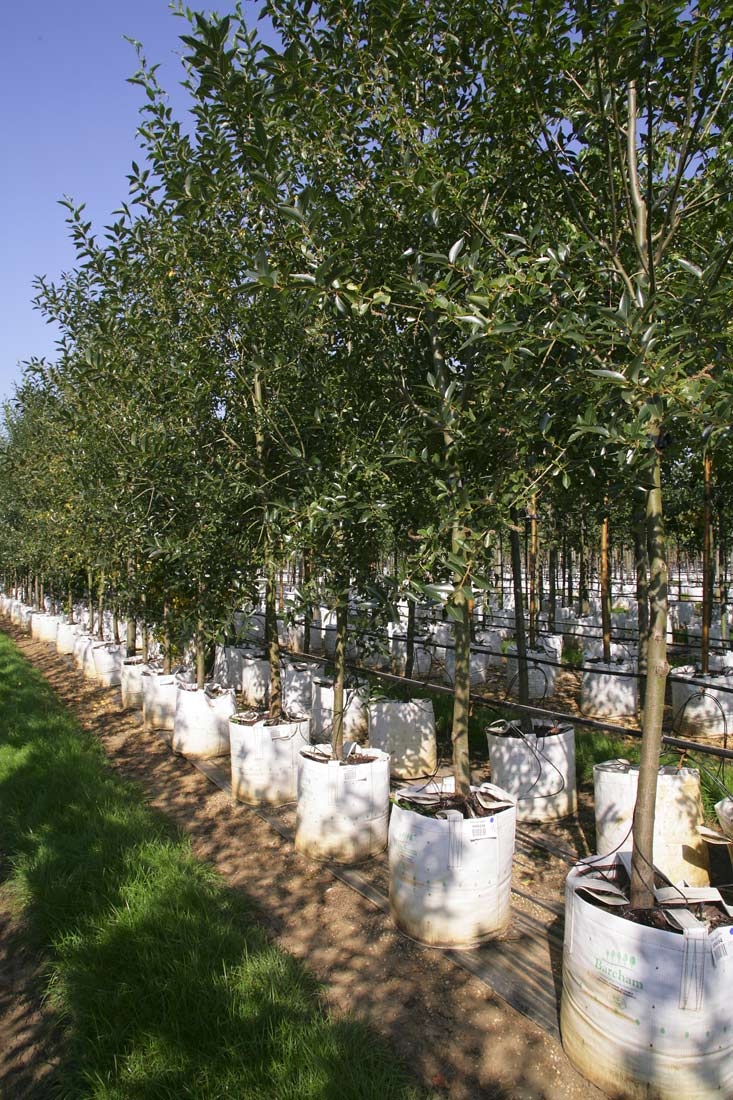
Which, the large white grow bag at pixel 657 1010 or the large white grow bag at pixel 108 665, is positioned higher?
the large white grow bag at pixel 657 1010

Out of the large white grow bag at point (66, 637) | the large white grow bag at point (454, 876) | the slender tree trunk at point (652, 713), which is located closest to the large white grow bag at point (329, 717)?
the large white grow bag at point (454, 876)

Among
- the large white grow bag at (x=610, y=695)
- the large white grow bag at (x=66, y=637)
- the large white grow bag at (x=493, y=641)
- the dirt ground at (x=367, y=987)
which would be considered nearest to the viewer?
the dirt ground at (x=367, y=987)

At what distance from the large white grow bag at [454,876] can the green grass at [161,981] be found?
682 mm

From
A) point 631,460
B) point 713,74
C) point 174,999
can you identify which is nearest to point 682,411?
point 631,460

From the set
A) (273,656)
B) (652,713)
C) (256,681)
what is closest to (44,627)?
(256,681)

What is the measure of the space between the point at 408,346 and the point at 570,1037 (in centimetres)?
357

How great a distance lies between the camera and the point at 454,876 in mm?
3379

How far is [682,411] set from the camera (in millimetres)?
2014

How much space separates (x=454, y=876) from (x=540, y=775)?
6.30 ft

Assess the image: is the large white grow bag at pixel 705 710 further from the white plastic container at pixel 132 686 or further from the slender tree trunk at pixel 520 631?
the white plastic container at pixel 132 686

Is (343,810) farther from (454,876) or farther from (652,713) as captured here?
(652,713)

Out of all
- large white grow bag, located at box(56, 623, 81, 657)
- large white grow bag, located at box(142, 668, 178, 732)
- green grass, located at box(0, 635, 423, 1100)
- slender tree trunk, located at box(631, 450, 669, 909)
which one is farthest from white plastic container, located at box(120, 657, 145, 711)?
slender tree trunk, located at box(631, 450, 669, 909)

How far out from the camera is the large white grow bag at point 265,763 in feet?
18.1

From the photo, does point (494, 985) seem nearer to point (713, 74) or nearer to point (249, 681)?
point (713, 74)
